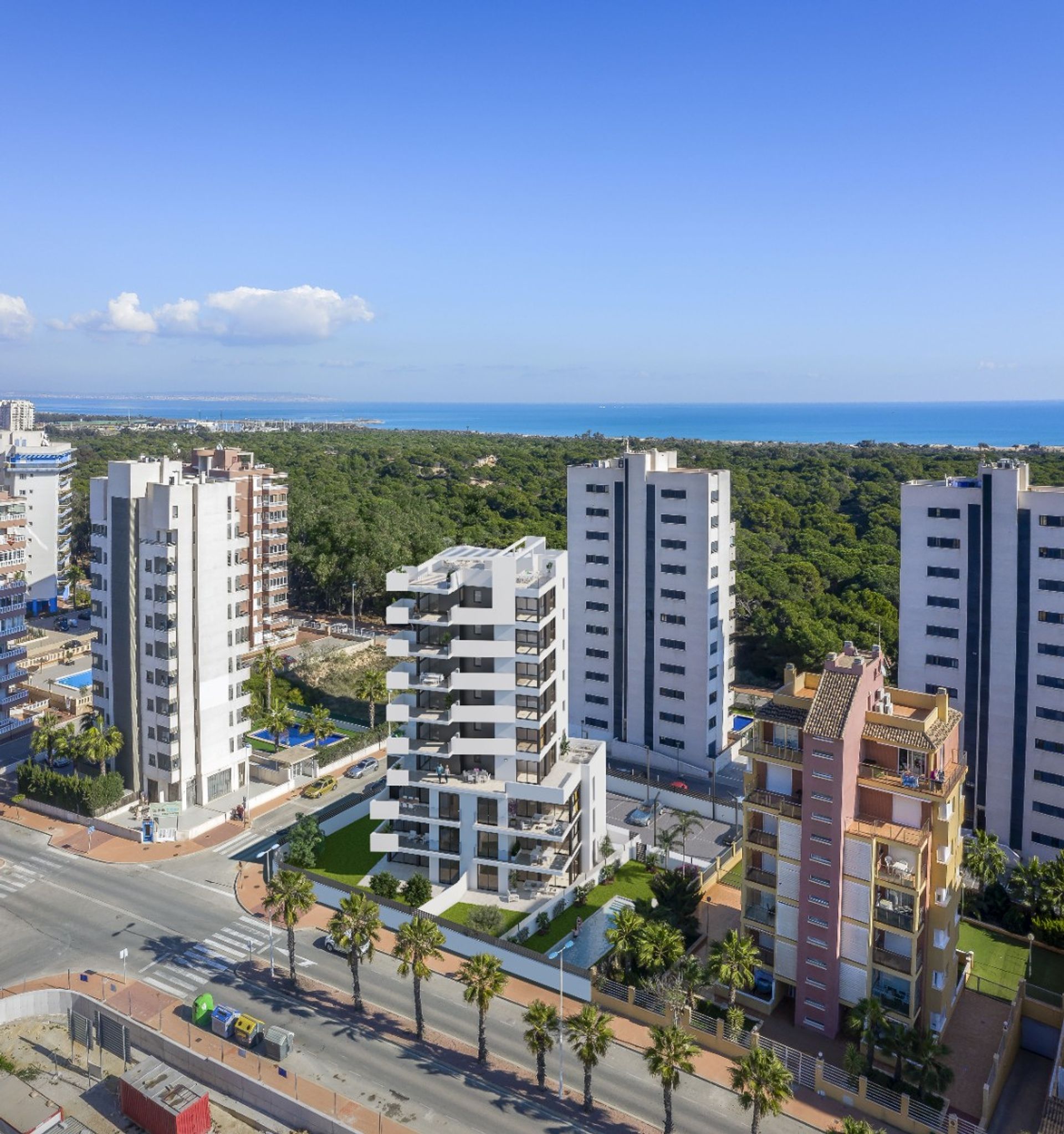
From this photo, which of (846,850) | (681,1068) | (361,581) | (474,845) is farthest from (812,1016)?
(361,581)

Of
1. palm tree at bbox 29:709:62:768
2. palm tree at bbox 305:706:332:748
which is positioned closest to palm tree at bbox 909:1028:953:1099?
palm tree at bbox 305:706:332:748

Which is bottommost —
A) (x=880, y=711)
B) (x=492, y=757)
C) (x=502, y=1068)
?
(x=502, y=1068)

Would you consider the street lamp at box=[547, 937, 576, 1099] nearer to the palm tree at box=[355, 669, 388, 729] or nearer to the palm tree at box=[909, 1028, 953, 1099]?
the palm tree at box=[909, 1028, 953, 1099]

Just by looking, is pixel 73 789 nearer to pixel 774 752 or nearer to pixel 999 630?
pixel 774 752

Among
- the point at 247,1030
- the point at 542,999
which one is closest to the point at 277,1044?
the point at 247,1030

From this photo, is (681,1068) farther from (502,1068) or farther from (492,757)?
(492,757)

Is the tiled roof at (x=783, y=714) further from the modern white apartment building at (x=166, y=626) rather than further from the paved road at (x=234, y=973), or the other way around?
the modern white apartment building at (x=166, y=626)

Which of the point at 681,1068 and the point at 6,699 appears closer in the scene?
the point at 681,1068

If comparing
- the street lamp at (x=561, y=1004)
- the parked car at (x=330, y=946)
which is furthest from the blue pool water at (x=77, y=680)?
the street lamp at (x=561, y=1004)
